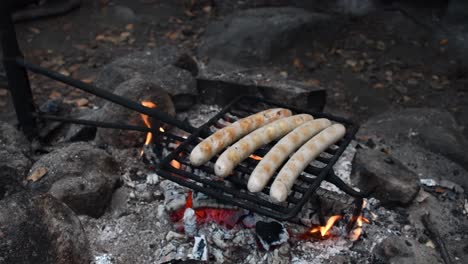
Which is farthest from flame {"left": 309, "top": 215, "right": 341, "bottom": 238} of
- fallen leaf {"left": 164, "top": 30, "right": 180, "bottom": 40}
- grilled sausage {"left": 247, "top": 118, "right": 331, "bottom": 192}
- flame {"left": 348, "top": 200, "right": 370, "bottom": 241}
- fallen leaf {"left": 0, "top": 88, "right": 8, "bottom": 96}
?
fallen leaf {"left": 164, "top": 30, "right": 180, "bottom": 40}

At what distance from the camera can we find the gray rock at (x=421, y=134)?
4.94m

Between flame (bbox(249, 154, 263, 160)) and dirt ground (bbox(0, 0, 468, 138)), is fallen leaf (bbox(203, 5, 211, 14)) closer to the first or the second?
dirt ground (bbox(0, 0, 468, 138))

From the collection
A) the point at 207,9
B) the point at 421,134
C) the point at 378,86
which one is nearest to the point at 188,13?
the point at 207,9

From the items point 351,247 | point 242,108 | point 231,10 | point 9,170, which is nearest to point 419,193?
point 351,247

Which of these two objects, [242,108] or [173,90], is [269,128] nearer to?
[242,108]

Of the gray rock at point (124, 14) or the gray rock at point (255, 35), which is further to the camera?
the gray rock at point (124, 14)

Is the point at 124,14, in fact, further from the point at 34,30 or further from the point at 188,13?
the point at 34,30

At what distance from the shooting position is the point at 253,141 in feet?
12.1

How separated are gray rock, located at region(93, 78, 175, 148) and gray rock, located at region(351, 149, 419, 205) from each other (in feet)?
6.59

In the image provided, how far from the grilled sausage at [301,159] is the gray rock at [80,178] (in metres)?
1.50

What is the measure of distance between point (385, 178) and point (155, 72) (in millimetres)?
2799

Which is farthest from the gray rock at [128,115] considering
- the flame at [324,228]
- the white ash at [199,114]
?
the flame at [324,228]

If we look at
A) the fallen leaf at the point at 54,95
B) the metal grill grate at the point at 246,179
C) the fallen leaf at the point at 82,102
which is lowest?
the fallen leaf at the point at 54,95

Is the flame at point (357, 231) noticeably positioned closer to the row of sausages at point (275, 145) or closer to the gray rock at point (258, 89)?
the row of sausages at point (275, 145)
